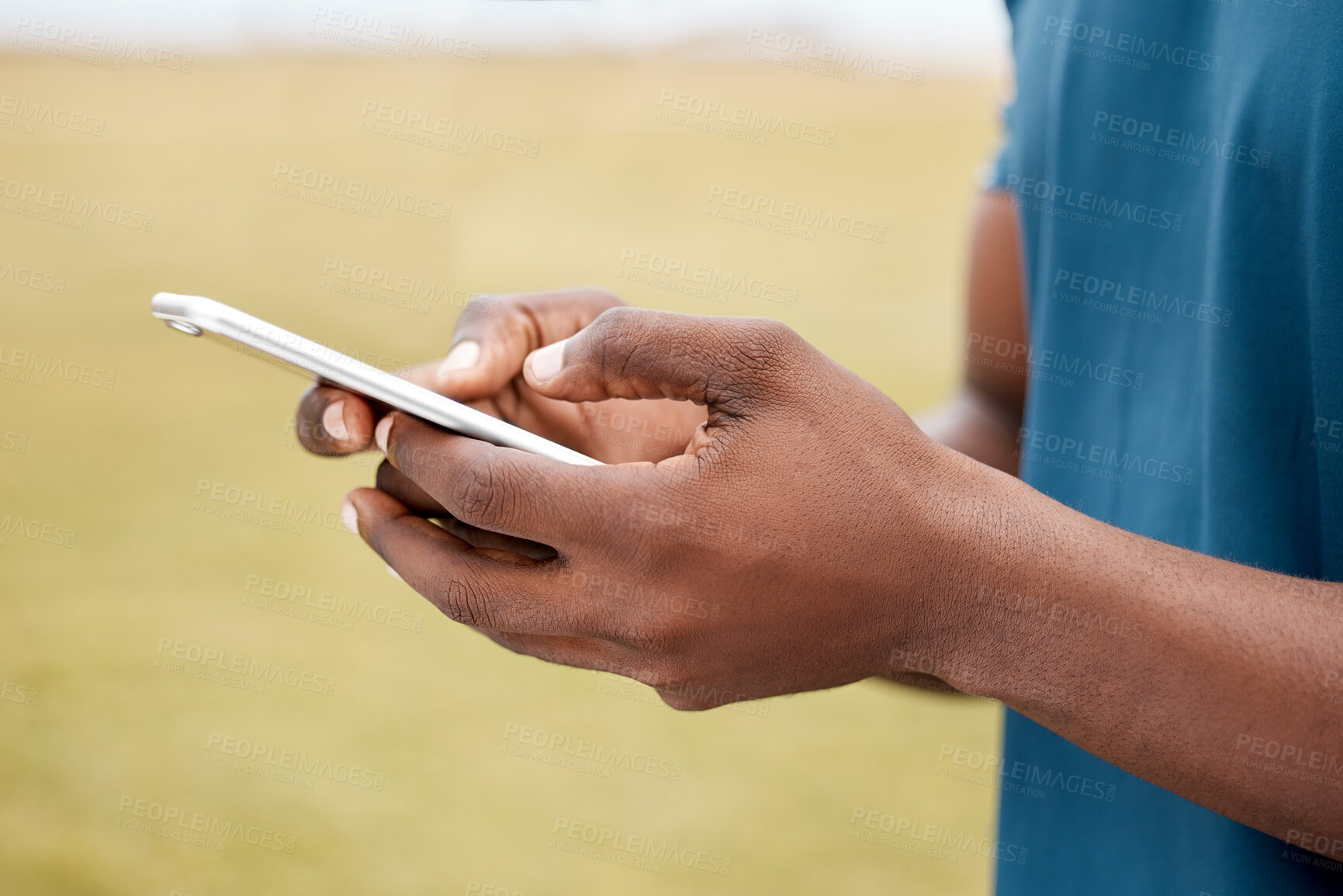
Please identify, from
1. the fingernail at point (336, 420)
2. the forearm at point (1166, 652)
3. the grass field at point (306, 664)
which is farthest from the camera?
the grass field at point (306, 664)

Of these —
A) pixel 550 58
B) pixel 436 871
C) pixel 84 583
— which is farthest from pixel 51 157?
pixel 436 871

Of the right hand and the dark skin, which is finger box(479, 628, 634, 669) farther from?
the right hand

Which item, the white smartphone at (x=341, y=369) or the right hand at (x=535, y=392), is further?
the right hand at (x=535, y=392)

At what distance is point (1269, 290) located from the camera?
898 millimetres

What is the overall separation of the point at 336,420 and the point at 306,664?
3273 millimetres

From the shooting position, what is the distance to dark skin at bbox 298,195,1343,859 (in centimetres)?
74

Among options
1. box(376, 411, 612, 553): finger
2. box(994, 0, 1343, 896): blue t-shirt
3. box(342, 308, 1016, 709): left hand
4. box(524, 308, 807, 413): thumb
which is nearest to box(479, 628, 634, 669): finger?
box(342, 308, 1016, 709): left hand

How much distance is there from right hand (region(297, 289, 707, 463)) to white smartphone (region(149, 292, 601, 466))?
17 centimetres

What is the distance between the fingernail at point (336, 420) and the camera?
3.14 ft

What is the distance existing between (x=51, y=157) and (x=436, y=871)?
1469 centimetres

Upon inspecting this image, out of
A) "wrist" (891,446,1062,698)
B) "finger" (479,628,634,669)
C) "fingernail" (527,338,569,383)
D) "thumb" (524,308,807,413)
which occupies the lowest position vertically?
"finger" (479,628,634,669)

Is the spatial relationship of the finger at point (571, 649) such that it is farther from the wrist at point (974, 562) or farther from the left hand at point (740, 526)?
the wrist at point (974, 562)

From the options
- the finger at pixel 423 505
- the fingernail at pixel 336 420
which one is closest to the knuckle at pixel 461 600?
the finger at pixel 423 505

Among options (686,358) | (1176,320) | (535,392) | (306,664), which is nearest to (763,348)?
(686,358)
